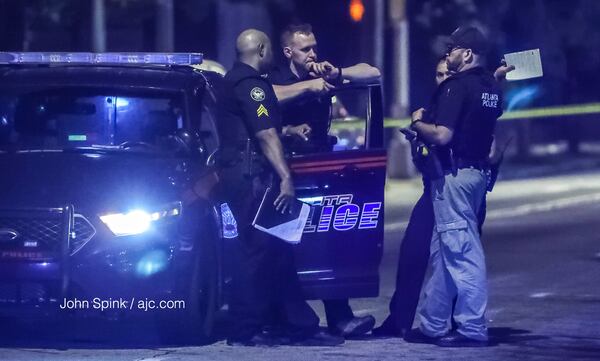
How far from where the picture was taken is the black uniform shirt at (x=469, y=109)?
8305mm

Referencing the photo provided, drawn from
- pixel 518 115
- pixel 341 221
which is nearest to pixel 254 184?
pixel 341 221

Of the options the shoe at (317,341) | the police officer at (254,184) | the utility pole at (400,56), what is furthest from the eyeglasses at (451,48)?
the utility pole at (400,56)

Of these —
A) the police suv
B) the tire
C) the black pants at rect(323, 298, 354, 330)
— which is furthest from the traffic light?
the tire

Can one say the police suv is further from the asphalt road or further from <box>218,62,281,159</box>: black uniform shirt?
the asphalt road

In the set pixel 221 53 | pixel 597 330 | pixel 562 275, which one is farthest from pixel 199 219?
pixel 221 53

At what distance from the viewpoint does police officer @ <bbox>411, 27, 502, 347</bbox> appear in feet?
27.4

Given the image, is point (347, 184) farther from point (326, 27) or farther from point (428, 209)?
point (326, 27)

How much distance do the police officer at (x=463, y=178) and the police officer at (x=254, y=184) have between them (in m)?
0.75

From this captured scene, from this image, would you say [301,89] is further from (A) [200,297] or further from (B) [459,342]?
(B) [459,342]

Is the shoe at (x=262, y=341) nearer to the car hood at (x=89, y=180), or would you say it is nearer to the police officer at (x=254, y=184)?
the police officer at (x=254, y=184)

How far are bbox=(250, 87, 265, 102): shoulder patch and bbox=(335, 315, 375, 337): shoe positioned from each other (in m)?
1.47

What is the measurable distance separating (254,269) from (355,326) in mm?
733

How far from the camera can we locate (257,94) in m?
8.22

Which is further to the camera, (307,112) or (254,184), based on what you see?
(307,112)
